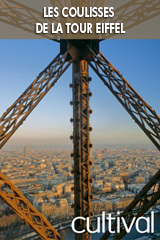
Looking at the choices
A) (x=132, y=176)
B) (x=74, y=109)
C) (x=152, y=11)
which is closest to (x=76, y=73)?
(x=74, y=109)

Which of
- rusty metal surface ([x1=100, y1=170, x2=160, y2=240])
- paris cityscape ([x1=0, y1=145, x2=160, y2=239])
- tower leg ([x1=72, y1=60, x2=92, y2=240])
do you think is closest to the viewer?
rusty metal surface ([x1=100, y1=170, x2=160, y2=240])

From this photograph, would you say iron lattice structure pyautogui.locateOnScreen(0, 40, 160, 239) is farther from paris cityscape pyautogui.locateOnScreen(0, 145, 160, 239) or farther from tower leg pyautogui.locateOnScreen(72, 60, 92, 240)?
paris cityscape pyautogui.locateOnScreen(0, 145, 160, 239)

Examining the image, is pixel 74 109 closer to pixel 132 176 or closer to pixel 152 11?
pixel 152 11

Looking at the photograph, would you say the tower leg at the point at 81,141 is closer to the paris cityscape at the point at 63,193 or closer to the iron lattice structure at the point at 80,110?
the iron lattice structure at the point at 80,110

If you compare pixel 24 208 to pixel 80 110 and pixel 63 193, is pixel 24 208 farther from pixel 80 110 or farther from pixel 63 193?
pixel 63 193

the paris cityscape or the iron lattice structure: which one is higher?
the iron lattice structure

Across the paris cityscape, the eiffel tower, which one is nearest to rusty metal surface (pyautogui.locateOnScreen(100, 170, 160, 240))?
the eiffel tower

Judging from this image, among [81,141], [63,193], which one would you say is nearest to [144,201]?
[81,141]

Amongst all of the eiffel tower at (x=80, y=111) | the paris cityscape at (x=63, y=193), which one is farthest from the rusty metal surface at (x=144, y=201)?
the paris cityscape at (x=63, y=193)
